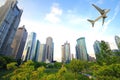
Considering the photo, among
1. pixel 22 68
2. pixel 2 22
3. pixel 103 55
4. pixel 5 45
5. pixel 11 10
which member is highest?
pixel 11 10

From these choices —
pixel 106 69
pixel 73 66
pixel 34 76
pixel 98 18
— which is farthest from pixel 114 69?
pixel 73 66

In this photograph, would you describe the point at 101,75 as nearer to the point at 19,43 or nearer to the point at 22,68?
the point at 22,68

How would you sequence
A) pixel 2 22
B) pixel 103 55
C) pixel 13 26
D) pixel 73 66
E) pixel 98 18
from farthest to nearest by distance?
pixel 13 26
pixel 2 22
pixel 103 55
pixel 73 66
pixel 98 18

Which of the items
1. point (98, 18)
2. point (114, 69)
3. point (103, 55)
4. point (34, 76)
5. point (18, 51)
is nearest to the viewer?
point (34, 76)

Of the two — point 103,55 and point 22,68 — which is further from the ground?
point 103,55

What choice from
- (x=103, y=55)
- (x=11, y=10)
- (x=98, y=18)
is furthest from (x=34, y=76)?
(x=11, y=10)

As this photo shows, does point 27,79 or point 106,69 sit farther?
point 106,69

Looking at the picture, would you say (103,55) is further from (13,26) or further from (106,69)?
(13,26)
